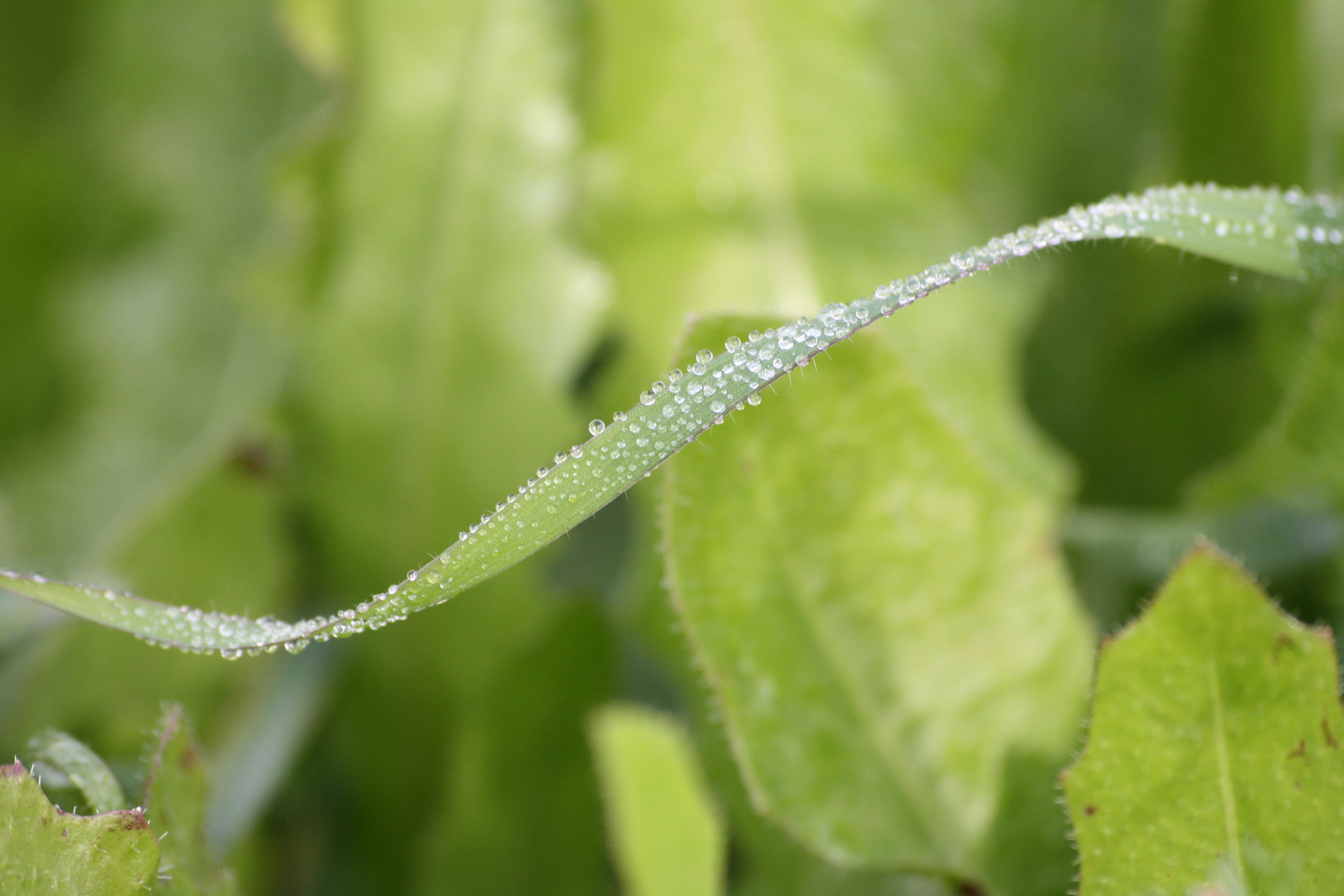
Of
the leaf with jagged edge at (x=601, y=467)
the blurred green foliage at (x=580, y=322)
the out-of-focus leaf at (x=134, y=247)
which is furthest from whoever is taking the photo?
the out-of-focus leaf at (x=134, y=247)

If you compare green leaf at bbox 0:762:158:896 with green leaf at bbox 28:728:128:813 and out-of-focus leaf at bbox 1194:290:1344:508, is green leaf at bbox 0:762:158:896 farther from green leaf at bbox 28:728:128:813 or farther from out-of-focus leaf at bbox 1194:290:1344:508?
out-of-focus leaf at bbox 1194:290:1344:508

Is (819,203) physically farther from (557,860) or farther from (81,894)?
(81,894)

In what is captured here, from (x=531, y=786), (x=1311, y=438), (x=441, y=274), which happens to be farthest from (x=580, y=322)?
(x=1311, y=438)

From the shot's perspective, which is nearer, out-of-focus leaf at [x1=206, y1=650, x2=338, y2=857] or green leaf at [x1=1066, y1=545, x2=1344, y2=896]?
green leaf at [x1=1066, y1=545, x2=1344, y2=896]

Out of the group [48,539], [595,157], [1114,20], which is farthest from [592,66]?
[48,539]

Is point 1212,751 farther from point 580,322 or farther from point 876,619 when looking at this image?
point 580,322

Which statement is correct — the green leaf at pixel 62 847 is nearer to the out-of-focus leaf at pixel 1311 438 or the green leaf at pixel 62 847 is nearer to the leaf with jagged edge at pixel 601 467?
the leaf with jagged edge at pixel 601 467

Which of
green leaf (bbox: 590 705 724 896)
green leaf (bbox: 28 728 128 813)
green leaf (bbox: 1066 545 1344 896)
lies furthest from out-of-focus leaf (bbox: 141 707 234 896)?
green leaf (bbox: 1066 545 1344 896)

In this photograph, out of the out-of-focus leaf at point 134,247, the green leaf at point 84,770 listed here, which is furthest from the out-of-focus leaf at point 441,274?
the green leaf at point 84,770
